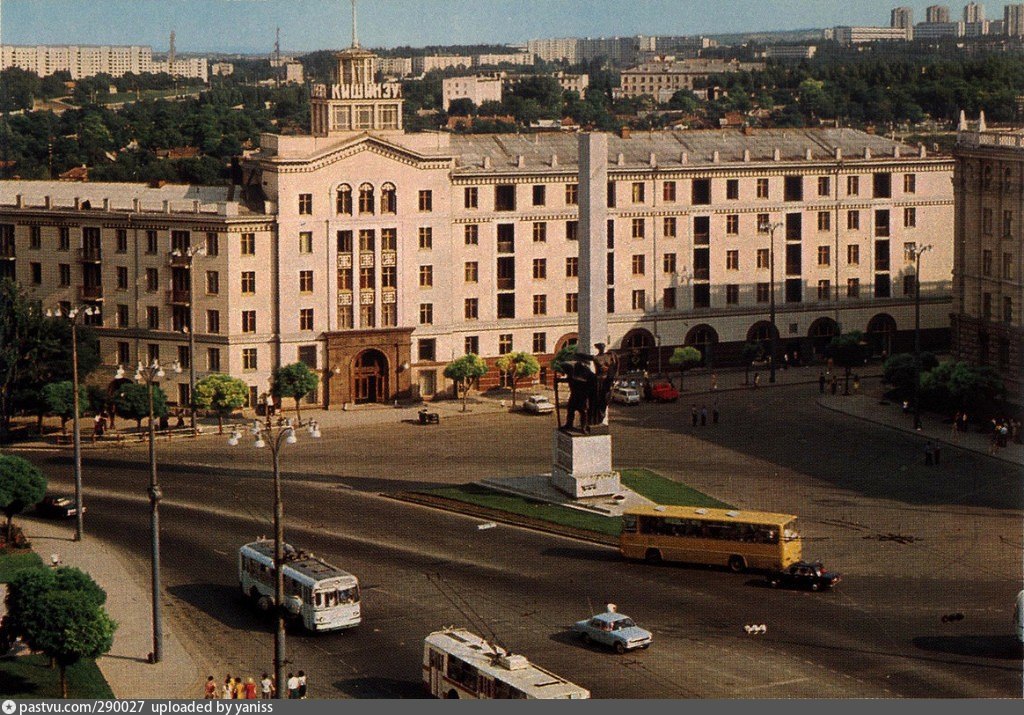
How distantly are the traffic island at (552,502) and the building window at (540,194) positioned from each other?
3122cm

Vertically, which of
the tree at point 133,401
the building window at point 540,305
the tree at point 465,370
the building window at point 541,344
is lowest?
the tree at point 133,401

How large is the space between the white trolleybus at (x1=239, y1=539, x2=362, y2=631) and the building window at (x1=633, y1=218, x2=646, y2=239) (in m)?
56.8

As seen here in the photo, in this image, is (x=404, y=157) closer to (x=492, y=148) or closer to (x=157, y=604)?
(x=492, y=148)

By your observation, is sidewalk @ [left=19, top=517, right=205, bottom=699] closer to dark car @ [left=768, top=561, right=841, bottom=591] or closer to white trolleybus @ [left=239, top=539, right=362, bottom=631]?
white trolleybus @ [left=239, top=539, right=362, bottom=631]

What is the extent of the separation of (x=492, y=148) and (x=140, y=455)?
32.3 metres

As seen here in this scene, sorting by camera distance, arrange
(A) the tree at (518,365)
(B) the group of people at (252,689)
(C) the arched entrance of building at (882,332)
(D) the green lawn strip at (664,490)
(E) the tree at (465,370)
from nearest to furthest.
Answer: (B) the group of people at (252,689) → (D) the green lawn strip at (664,490) → (E) the tree at (465,370) → (A) the tree at (518,365) → (C) the arched entrance of building at (882,332)

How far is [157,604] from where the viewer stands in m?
66.6

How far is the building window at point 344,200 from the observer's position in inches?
4552

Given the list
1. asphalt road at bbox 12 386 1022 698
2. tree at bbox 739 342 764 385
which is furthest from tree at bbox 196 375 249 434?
tree at bbox 739 342 764 385

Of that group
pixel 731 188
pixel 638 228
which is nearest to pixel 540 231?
pixel 638 228

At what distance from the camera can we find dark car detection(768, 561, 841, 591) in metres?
73.6

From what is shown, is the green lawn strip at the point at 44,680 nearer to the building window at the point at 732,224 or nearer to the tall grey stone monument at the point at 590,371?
the tall grey stone monument at the point at 590,371

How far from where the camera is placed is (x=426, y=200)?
119 meters

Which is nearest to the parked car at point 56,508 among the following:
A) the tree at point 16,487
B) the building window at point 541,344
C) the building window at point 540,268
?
the tree at point 16,487
